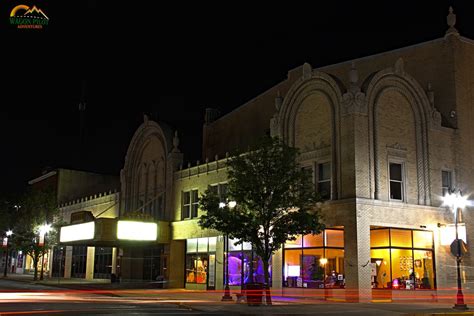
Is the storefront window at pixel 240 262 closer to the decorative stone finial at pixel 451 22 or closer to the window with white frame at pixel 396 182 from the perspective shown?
the window with white frame at pixel 396 182

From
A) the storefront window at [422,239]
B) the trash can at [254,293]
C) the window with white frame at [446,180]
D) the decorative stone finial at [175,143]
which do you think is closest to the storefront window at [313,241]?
the storefront window at [422,239]

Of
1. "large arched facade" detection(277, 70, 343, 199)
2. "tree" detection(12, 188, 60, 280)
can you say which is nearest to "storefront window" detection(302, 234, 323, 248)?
"large arched facade" detection(277, 70, 343, 199)

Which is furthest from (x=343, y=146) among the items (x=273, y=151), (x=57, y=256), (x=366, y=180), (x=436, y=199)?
(x=57, y=256)

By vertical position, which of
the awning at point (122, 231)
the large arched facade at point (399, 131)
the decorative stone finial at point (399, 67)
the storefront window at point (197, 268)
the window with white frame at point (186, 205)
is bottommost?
the storefront window at point (197, 268)

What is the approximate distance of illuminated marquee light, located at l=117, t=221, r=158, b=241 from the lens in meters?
44.8

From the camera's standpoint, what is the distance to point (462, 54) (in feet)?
124

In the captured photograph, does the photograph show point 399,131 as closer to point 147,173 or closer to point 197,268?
point 197,268

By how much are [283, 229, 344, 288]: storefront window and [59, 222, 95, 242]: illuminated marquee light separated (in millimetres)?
18012

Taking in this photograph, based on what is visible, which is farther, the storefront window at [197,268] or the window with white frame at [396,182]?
the storefront window at [197,268]

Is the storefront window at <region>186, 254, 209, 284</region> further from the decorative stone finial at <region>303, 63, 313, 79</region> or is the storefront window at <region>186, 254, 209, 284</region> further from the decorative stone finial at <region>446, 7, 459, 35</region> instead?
the decorative stone finial at <region>446, 7, 459, 35</region>

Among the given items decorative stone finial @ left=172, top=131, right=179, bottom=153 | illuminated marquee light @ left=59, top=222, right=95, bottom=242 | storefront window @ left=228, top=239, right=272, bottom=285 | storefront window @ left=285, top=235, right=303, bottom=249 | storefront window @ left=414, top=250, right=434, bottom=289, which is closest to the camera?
storefront window @ left=414, top=250, right=434, bottom=289

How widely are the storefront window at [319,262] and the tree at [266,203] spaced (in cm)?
360

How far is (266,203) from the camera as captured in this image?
97.6 feet

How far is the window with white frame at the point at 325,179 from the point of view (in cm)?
3406
